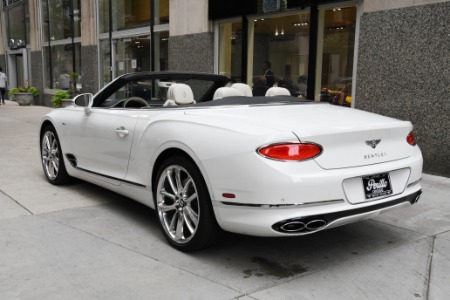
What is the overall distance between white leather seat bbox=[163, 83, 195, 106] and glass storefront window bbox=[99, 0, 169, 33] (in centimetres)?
815

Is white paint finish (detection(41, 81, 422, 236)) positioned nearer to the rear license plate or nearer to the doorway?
the rear license plate

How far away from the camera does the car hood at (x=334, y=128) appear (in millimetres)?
3268

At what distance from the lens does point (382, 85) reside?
285 inches

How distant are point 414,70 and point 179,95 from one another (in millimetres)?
3779

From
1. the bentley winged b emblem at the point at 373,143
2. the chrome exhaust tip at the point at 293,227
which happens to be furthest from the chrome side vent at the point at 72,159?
the bentley winged b emblem at the point at 373,143

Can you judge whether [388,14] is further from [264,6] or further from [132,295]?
[132,295]

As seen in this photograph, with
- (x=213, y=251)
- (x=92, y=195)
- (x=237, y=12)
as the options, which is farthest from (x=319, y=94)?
(x=213, y=251)

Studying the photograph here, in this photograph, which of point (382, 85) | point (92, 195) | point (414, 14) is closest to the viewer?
point (92, 195)

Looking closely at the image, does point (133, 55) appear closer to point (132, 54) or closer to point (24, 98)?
point (132, 54)

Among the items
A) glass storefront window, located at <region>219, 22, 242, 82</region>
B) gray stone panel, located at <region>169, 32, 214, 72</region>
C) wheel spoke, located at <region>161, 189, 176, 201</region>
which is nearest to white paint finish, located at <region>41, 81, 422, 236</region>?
wheel spoke, located at <region>161, 189, 176, 201</region>

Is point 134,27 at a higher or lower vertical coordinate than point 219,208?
higher

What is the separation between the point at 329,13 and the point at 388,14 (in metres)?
1.47

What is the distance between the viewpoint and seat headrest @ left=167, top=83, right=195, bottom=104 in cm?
470

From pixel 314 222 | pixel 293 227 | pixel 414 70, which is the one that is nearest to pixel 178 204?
pixel 293 227
